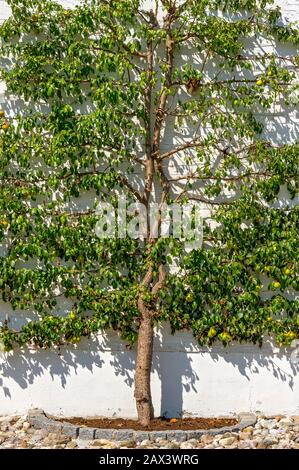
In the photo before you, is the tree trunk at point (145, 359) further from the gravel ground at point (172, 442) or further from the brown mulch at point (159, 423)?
the gravel ground at point (172, 442)

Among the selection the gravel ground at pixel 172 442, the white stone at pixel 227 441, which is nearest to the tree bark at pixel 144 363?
the gravel ground at pixel 172 442

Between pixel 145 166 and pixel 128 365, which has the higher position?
pixel 145 166

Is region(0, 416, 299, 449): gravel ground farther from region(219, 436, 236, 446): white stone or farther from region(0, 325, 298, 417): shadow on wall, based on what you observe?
region(0, 325, 298, 417): shadow on wall

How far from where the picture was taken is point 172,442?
15.3ft

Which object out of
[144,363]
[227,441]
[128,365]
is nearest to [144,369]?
[144,363]

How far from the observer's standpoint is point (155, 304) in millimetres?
5199

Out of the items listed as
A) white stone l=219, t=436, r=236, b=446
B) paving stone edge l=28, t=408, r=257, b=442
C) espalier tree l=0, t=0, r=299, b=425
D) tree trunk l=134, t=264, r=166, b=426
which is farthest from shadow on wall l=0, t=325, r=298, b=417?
white stone l=219, t=436, r=236, b=446

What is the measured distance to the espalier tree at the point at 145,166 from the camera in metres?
5.18

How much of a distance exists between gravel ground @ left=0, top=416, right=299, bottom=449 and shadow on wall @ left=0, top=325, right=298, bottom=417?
15.2 inches

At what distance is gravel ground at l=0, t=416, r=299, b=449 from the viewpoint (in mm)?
4637

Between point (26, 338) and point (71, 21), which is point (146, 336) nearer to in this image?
point (26, 338)

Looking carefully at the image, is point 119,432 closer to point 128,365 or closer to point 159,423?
point 159,423

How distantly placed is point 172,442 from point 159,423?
0.39 metres

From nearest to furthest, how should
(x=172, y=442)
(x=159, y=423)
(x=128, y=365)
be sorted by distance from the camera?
(x=172, y=442) < (x=159, y=423) < (x=128, y=365)
